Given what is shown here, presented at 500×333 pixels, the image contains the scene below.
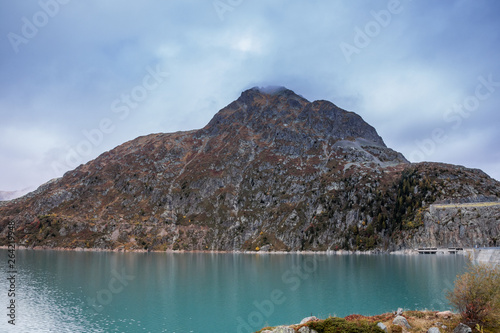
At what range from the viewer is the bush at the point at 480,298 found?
27.0m

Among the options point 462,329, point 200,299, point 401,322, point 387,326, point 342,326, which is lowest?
point 200,299

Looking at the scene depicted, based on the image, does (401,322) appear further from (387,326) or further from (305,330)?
(305,330)

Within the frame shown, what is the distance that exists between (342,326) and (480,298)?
12.5 meters

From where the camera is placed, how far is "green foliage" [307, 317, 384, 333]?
84.4 feet

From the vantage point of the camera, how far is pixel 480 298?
91.1 feet

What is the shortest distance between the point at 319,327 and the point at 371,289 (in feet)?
155

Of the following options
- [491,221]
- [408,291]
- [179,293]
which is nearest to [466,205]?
[491,221]

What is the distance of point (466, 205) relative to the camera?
173 meters

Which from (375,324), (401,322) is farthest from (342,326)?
(401,322)

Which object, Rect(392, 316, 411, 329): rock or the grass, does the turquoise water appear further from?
Rect(392, 316, 411, 329): rock

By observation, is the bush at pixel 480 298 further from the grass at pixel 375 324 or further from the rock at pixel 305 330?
the rock at pixel 305 330

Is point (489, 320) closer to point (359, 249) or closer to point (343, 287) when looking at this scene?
point (343, 287)

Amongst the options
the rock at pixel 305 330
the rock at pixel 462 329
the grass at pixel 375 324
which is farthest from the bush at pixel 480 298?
the rock at pixel 305 330

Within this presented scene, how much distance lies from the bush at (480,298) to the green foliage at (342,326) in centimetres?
860
